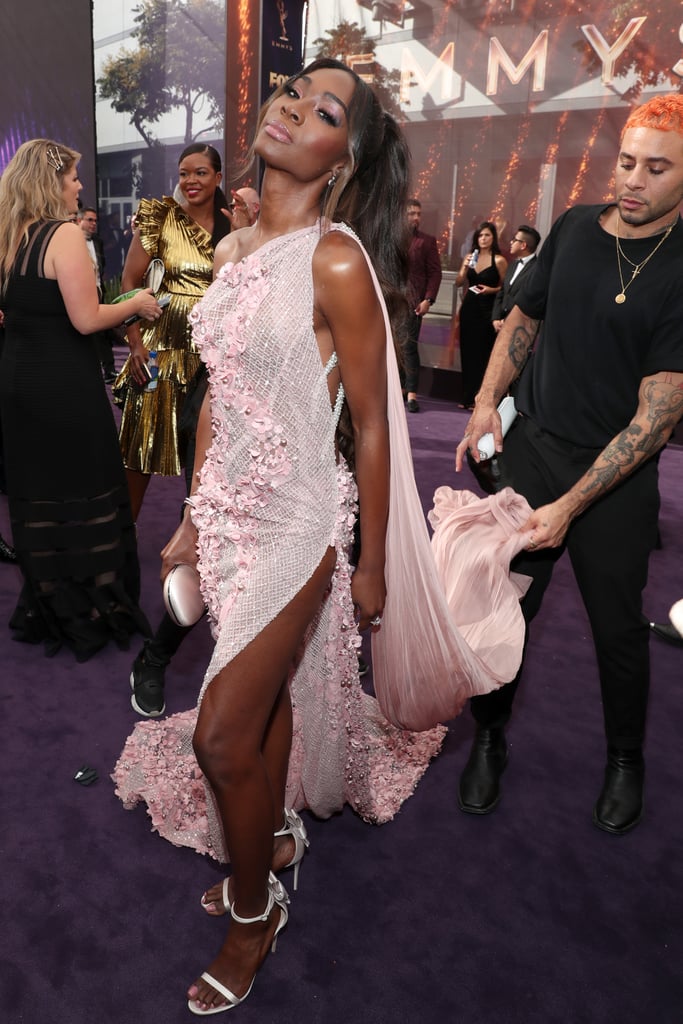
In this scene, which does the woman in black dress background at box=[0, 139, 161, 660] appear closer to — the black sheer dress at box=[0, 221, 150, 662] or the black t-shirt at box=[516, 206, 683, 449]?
the black sheer dress at box=[0, 221, 150, 662]

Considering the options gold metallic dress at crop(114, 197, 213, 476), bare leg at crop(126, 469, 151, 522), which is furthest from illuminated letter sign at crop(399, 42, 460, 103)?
bare leg at crop(126, 469, 151, 522)

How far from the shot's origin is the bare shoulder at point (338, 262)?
64.5 inches

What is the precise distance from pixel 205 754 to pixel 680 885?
141cm

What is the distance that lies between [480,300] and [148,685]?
6.84m

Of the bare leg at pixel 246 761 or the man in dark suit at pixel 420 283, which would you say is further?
the man in dark suit at pixel 420 283

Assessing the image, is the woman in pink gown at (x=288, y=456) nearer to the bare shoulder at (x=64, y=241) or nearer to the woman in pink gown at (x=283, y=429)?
the woman in pink gown at (x=283, y=429)

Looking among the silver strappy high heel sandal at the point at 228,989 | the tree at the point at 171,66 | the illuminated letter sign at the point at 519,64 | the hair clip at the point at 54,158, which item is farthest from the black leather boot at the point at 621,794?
the tree at the point at 171,66

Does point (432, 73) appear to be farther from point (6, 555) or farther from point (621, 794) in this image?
point (621, 794)

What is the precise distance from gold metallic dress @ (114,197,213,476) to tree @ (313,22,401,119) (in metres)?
7.84

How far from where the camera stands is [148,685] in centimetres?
296

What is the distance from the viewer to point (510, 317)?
2553 millimetres

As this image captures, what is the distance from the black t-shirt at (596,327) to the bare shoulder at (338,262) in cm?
81

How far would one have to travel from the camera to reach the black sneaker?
2.94 metres

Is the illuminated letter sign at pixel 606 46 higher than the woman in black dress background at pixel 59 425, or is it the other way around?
the illuminated letter sign at pixel 606 46
